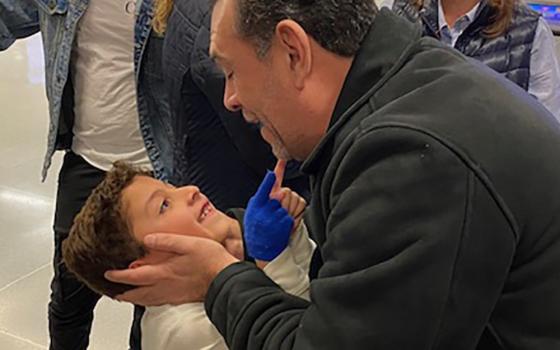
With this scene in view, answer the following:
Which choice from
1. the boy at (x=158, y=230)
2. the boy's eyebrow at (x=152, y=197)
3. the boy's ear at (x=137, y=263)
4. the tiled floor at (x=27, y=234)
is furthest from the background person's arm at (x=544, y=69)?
the tiled floor at (x=27, y=234)

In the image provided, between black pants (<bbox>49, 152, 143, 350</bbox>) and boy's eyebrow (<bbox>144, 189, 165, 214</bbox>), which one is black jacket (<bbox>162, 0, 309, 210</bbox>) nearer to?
boy's eyebrow (<bbox>144, 189, 165, 214</bbox>)

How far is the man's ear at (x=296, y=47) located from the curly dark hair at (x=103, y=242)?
61cm

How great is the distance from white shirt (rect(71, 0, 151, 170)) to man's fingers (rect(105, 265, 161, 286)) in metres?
0.59

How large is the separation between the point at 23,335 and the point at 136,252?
136 cm

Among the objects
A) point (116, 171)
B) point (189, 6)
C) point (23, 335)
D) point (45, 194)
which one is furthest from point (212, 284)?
point (45, 194)

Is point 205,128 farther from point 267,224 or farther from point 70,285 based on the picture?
point 70,285

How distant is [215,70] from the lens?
4.76 feet

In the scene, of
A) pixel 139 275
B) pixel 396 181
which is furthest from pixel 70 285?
pixel 396 181

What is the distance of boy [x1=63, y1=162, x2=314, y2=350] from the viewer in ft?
4.54

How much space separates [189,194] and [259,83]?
597 mm

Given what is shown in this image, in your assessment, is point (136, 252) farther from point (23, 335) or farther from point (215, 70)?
point (23, 335)

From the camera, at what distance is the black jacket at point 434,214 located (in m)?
0.80

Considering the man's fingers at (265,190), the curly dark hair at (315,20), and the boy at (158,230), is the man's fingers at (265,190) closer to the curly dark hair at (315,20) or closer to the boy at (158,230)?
the boy at (158,230)

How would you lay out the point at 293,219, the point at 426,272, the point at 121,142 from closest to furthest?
the point at 426,272 < the point at 293,219 < the point at 121,142
